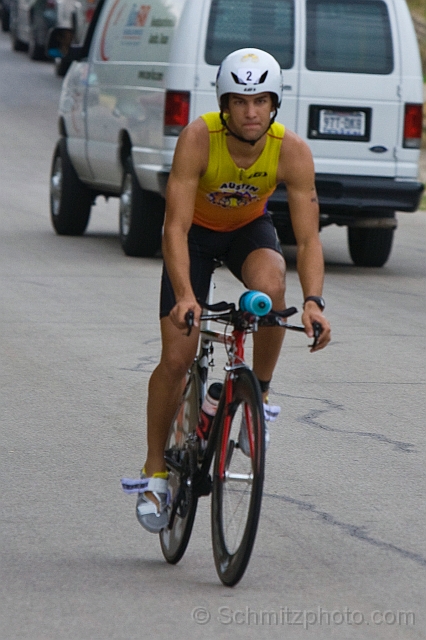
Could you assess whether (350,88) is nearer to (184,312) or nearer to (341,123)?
(341,123)

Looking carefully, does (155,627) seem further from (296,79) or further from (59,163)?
(59,163)

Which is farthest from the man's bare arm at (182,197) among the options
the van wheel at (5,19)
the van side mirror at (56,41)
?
the van wheel at (5,19)

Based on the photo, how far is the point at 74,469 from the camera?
605 cm

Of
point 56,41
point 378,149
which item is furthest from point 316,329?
point 56,41

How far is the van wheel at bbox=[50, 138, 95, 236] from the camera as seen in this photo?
14.6m

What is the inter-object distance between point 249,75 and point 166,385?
1.10 metres

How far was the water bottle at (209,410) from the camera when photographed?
4.72 metres

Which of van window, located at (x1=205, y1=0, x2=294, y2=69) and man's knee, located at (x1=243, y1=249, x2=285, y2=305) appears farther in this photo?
van window, located at (x1=205, y1=0, x2=294, y2=69)

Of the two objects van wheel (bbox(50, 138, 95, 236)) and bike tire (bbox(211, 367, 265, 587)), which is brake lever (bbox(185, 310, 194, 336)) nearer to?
bike tire (bbox(211, 367, 265, 587))

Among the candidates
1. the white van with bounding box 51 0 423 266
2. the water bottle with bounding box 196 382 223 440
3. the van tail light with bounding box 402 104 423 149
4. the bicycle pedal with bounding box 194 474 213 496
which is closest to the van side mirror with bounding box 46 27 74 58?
the white van with bounding box 51 0 423 266

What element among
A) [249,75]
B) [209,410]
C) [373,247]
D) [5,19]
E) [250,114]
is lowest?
[5,19]

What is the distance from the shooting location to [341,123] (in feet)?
40.2

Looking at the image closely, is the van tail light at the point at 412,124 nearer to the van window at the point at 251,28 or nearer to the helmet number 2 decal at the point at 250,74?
the van window at the point at 251,28
